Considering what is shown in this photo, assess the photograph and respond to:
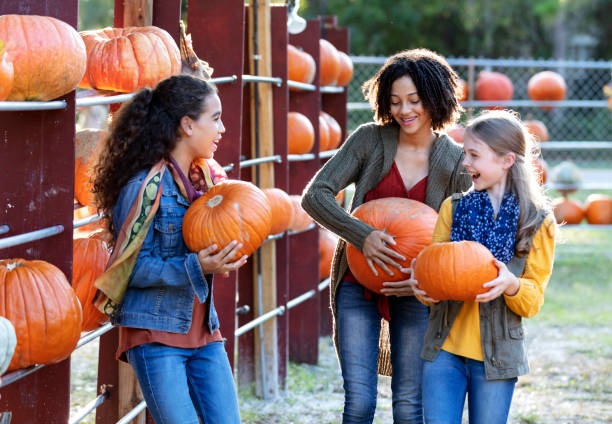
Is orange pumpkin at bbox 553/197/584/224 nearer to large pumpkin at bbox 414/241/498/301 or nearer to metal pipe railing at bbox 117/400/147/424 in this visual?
metal pipe railing at bbox 117/400/147/424

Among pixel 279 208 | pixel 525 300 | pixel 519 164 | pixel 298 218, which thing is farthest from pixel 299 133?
pixel 525 300

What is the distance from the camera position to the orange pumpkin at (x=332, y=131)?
25.3 feet

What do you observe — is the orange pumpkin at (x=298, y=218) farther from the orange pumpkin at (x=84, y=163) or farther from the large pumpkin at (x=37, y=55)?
the large pumpkin at (x=37, y=55)

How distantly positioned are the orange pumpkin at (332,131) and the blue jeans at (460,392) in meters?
4.52

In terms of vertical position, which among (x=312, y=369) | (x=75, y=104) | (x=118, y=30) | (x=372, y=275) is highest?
(x=118, y=30)

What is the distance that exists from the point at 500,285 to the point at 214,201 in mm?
1032

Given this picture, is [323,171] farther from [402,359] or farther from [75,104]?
[75,104]

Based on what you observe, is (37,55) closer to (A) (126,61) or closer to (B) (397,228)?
(A) (126,61)

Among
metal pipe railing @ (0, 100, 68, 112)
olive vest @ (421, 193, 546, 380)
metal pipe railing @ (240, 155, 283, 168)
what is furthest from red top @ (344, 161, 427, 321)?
metal pipe railing @ (240, 155, 283, 168)

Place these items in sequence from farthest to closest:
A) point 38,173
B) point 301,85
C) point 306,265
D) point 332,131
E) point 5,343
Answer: point 332,131 → point 306,265 → point 301,85 → point 38,173 → point 5,343

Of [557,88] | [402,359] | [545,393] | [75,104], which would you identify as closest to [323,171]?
[402,359]

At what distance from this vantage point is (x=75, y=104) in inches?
127

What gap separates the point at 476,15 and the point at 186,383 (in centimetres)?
2934

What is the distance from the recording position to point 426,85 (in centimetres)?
377
